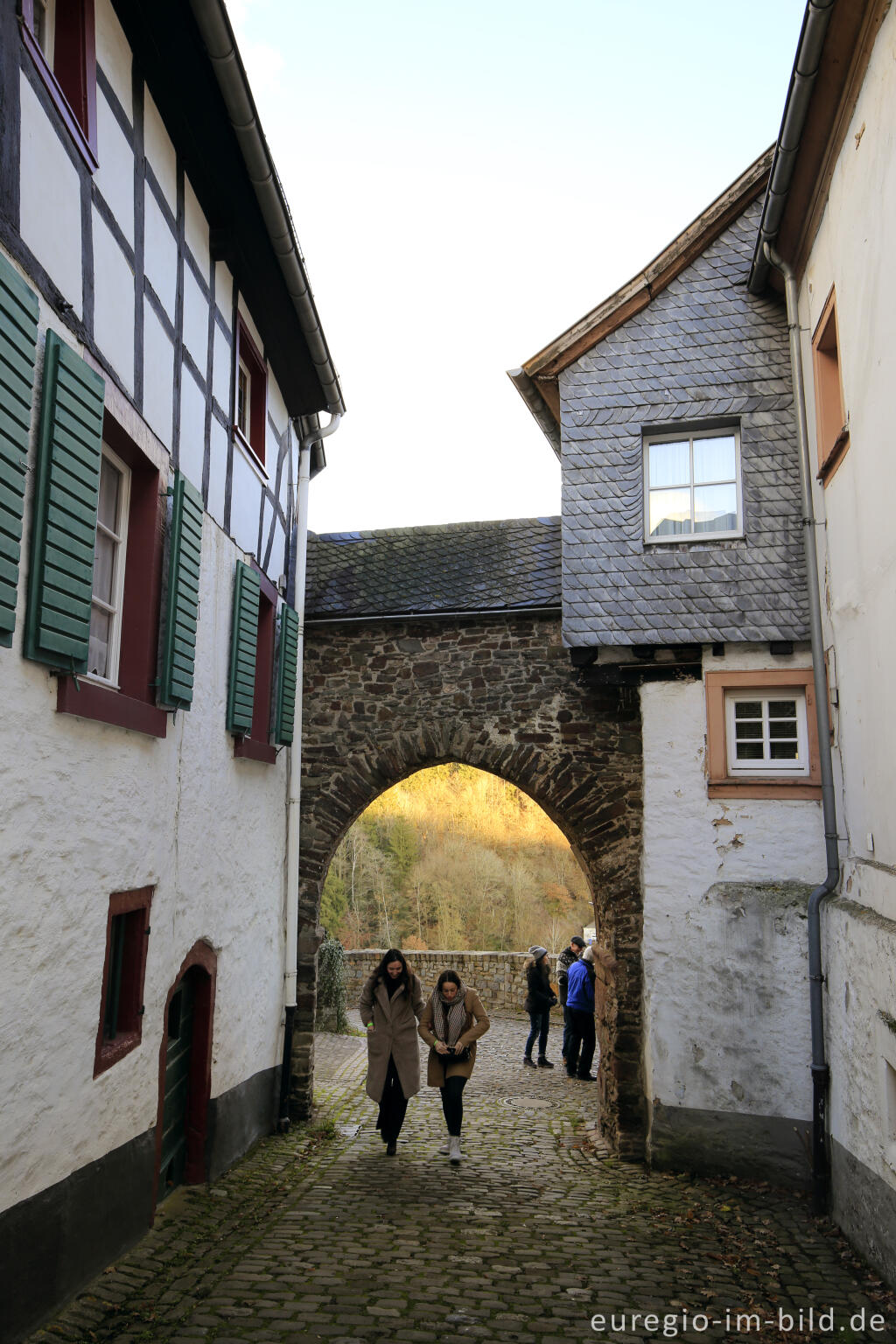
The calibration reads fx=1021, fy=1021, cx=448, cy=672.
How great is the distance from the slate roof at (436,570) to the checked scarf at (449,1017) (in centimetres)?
357

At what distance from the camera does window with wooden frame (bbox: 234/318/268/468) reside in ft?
24.6

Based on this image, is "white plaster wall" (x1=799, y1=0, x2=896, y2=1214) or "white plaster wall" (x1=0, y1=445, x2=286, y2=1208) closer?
"white plaster wall" (x1=0, y1=445, x2=286, y2=1208)

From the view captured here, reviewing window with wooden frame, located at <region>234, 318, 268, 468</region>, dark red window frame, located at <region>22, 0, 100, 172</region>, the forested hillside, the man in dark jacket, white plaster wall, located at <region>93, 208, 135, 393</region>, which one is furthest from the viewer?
the forested hillside

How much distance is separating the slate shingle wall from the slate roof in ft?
3.20

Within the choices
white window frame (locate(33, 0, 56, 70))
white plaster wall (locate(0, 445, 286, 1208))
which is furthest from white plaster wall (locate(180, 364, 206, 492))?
white window frame (locate(33, 0, 56, 70))

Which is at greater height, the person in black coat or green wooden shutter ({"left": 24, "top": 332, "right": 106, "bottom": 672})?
green wooden shutter ({"left": 24, "top": 332, "right": 106, "bottom": 672})

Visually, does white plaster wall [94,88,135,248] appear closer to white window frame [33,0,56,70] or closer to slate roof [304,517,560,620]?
A: white window frame [33,0,56,70]

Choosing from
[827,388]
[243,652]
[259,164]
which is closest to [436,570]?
[243,652]

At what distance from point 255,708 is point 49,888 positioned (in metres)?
3.92

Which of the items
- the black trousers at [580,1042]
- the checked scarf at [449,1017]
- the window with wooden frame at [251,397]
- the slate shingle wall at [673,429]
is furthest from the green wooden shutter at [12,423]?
the black trousers at [580,1042]

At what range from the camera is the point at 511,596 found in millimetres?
9641

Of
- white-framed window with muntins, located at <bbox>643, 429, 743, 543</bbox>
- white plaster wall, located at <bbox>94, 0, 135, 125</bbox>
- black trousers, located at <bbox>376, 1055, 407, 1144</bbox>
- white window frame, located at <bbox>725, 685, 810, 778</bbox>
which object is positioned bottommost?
black trousers, located at <bbox>376, 1055, 407, 1144</bbox>

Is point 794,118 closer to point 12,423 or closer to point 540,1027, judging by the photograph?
point 12,423

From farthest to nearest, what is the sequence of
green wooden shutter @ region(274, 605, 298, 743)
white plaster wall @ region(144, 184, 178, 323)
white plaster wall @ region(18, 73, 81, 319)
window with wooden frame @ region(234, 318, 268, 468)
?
green wooden shutter @ region(274, 605, 298, 743), window with wooden frame @ region(234, 318, 268, 468), white plaster wall @ region(144, 184, 178, 323), white plaster wall @ region(18, 73, 81, 319)
